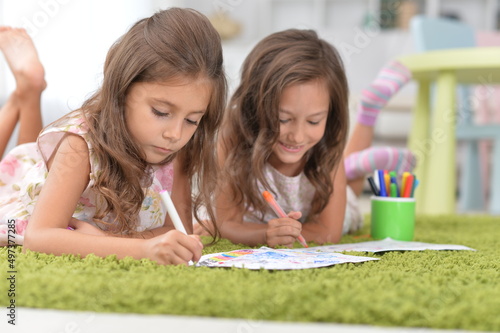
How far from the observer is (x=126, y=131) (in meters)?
0.96

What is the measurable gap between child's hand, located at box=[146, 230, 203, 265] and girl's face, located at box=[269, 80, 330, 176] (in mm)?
434

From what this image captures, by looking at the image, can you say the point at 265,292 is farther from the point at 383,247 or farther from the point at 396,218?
the point at 396,218

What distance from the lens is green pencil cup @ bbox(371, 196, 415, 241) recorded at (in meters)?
1.33

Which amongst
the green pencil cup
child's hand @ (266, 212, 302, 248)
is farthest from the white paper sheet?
the green pencil cup

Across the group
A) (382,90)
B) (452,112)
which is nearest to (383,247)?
(382,90)

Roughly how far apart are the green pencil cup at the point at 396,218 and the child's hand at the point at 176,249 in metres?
0.63

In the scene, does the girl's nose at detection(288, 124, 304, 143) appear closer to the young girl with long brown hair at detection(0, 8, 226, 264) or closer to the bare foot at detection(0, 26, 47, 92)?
the young girl with long brown hair at detection(0, 8, 226, 264)

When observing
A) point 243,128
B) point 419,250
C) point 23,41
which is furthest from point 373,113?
point 23,41

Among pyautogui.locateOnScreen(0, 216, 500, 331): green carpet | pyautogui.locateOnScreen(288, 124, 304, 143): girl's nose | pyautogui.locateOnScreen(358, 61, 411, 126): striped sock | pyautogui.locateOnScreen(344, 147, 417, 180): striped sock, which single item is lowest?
pyautogui.locateOnScreen(0, 216, 500, 331): green carpet

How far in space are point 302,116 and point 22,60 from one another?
0.64m

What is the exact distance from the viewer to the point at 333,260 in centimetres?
89

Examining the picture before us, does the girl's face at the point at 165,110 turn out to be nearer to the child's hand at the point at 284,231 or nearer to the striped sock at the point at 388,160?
the child's hand at the point at 284,231

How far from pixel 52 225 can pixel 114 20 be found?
7.53 feet

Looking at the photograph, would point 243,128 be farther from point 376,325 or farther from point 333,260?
point 376,325
